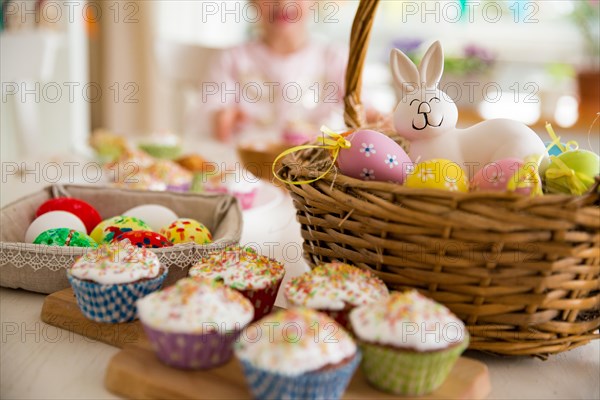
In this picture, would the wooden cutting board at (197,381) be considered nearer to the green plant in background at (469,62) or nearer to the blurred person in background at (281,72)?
the blurred person in background at (281,72)

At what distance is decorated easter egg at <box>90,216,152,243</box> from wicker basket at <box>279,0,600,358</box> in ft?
1.11

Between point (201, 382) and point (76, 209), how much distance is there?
523 millimetres

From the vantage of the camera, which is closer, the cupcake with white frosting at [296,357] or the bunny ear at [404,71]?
the cupcake with white frosting at [296,357]

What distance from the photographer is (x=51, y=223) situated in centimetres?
102

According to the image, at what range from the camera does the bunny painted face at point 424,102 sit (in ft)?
3.02

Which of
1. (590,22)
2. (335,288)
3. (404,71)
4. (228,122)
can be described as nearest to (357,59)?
(404,71)

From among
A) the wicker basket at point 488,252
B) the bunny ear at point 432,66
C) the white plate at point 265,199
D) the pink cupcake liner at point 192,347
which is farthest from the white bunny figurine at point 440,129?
the white plate at point 265,199

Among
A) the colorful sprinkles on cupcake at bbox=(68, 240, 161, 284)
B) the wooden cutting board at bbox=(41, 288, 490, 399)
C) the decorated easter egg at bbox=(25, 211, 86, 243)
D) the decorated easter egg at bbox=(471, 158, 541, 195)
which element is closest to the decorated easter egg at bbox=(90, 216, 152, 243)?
the decorated easter egg at bbox=(25, 211, 86, 243)

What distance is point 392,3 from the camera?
427 centimetres

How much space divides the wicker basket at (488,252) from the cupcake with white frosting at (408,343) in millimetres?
70

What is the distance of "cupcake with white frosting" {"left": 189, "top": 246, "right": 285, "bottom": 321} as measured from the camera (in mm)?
804

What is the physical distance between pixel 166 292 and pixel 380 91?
3807 millimetres

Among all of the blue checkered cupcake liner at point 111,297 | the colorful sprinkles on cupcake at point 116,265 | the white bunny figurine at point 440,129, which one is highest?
the white bunny figurine at point 440,129

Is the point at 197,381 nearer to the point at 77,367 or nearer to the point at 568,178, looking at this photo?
the point at 77,367
